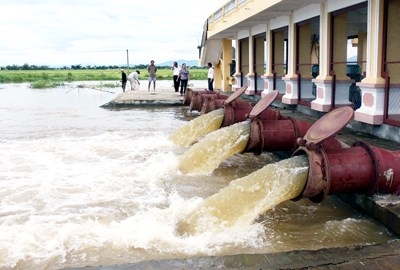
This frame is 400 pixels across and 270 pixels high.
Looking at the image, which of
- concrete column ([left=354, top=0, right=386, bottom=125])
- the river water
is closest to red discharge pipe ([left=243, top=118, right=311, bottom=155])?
the river water

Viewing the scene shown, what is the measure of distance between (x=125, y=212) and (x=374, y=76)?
207 inches

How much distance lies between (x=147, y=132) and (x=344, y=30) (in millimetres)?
5683

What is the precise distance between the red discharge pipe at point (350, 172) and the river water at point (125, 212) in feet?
1.47

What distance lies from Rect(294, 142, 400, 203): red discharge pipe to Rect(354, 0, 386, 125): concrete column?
3112 mm

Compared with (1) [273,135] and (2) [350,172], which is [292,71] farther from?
(2) [350,172]

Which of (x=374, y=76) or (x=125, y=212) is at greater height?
(x=374, y=76)

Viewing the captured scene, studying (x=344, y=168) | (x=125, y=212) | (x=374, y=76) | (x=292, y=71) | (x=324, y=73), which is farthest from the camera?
(x=292, y=71)

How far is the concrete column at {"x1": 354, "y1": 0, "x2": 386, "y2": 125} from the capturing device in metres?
8.23

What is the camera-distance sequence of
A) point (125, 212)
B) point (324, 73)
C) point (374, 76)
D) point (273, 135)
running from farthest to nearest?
1. point (324, 73)
2. point (374, 76)
3. point (273, 135)
4. point (125, 212)

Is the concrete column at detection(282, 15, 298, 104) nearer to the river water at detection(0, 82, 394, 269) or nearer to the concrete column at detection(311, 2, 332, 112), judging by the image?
the concrete column at detection(311, 2, 332, 112)

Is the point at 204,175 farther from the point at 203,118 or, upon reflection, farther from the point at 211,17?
the point at 211,17

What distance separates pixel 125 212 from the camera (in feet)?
19.4

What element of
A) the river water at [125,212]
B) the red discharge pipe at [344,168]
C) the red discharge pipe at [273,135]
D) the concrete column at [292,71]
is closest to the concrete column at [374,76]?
the red discharge pipe at [273,135]

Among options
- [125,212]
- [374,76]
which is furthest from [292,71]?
[125,212]
